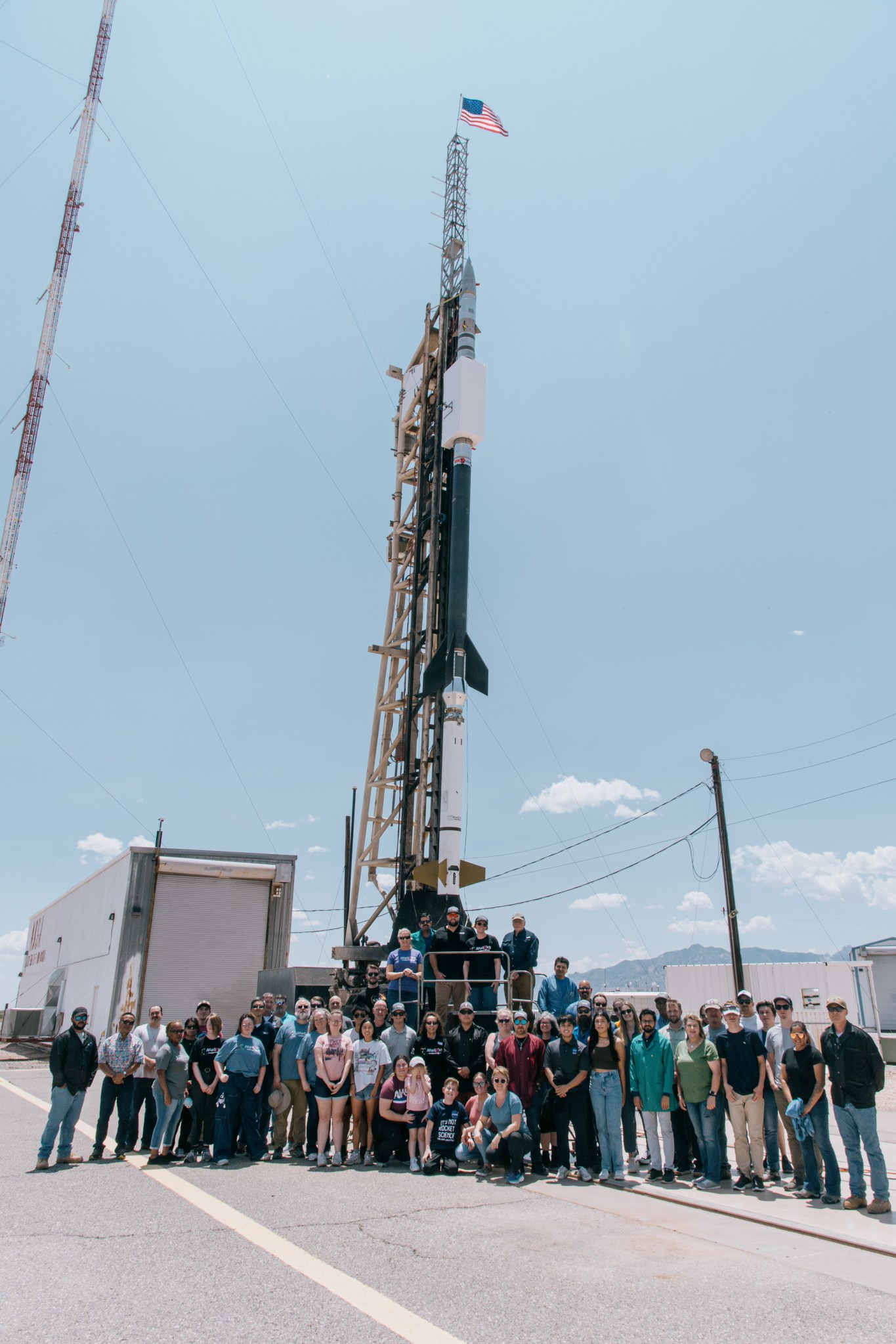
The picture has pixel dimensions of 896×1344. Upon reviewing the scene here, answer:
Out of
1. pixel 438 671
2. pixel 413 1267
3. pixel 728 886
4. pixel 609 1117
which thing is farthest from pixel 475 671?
pixel 413 1267

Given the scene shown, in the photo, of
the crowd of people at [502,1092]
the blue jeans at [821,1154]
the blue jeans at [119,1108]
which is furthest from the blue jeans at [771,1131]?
the blue jeans at [119,1108]

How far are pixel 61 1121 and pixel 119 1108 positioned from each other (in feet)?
1.97

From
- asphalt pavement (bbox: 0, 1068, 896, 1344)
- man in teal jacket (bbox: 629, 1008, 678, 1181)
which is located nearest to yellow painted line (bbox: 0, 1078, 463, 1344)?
asphalt pavement (bbox: 0, 1068, 896, 1344)

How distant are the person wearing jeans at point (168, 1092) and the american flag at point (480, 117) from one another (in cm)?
2259

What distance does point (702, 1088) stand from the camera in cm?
797

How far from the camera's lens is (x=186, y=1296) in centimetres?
448

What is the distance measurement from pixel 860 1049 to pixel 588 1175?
2.80 m

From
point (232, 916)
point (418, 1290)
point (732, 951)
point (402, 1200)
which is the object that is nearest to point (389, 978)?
point (402, 1200)

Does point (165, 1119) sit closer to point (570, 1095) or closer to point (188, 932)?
point (570, 1095)

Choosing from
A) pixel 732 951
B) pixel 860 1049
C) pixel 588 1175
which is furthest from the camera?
pixel 732 951

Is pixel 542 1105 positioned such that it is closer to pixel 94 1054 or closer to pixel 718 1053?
pixel 718 1053

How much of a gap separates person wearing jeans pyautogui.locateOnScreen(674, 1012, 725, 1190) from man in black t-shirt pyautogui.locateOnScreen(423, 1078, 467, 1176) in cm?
213

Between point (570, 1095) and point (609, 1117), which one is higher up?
point (570, 1095)

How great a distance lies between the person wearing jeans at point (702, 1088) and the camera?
7781 millimetres
